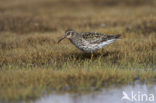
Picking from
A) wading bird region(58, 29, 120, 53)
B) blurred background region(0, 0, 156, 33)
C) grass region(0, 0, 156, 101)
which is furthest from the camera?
blurred background region(0, 0, 156, 33)

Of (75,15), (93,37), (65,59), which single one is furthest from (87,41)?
(75,15)

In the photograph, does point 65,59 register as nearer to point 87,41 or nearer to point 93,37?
point 87,41

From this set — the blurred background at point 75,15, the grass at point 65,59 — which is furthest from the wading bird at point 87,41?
the blurred background at point 75,15

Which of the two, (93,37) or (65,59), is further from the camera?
(65,59)

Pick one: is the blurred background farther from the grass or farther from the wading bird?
the wading bird

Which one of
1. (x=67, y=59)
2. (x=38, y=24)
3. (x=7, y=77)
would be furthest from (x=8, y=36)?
(x=7, y=77)

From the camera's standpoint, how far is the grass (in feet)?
29.8

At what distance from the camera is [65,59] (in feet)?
39.9

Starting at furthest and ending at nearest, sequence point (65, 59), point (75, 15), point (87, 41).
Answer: point (75, 15)
point (65, 59)
point (87, 41)

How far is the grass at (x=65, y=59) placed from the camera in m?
9.09

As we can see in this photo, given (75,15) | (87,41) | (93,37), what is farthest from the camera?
(75,15)

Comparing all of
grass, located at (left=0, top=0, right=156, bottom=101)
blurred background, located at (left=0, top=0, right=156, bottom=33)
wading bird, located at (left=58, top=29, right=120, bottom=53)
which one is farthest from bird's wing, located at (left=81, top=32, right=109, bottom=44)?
blurred background, located at (left=0, top=0, right=156, bottom=33)

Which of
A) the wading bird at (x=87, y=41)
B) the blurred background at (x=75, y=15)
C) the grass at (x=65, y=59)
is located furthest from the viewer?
the blurred background at (x=75, y=15)

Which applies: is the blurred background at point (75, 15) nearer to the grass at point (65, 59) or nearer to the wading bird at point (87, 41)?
the grass at point (65, 59)
